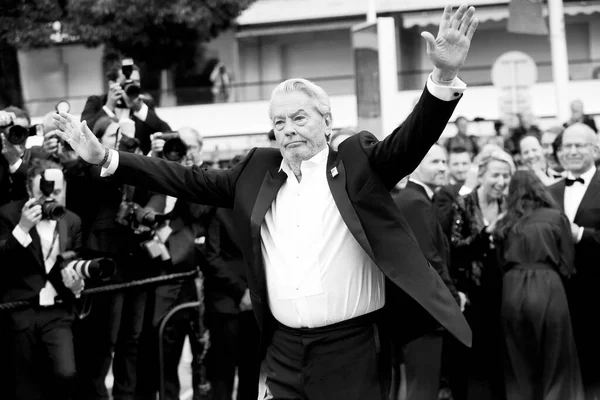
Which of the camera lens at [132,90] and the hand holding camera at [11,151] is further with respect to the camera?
the camera lens at [132,90]

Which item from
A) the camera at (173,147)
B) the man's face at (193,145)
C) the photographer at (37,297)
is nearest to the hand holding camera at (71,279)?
the photographer at (37,297)

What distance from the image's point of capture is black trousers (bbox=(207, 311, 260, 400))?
871 cm

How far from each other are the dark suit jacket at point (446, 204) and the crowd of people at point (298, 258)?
19 millimetres

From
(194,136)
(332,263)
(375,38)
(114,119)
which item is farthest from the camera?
(375,38)

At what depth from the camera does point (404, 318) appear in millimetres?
5152

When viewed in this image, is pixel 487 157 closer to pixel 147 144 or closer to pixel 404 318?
pixel 147 144

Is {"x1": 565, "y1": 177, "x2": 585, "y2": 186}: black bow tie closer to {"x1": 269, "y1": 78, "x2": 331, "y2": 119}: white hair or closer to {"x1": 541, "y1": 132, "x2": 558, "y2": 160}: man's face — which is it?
{"x1": 541, "y1": 132, "x2": 558, "y2": 160}: man's face

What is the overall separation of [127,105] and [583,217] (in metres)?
3.69

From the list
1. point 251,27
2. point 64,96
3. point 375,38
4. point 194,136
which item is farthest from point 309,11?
point 194,136

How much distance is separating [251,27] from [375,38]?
86.0ft

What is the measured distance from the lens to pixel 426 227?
7707 mm

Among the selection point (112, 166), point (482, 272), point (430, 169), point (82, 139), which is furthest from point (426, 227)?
point (82, 139)

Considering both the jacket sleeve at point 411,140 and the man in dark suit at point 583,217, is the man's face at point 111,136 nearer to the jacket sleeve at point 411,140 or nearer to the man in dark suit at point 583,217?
the jacket sleeve at point 411,140

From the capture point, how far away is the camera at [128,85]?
8.53 meters
